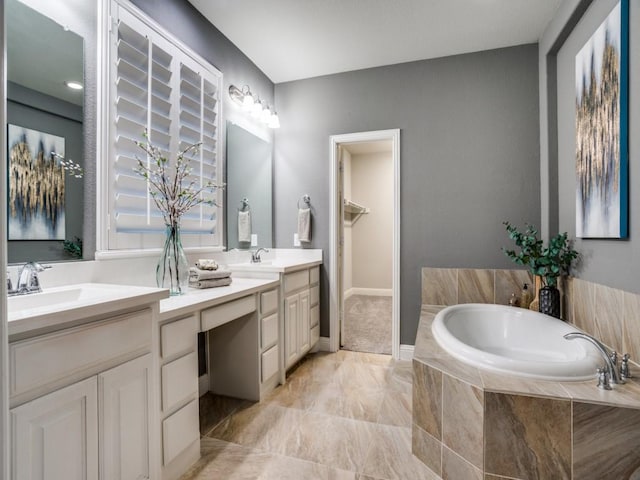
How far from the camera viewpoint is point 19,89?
139 cm

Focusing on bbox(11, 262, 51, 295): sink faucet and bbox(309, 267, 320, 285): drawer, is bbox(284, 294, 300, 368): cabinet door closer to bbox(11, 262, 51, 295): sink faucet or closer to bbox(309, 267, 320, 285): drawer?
bbox(309, 267, 320, 285): drawer

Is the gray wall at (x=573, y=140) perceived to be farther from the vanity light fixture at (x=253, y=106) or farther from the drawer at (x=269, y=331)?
the vanity light fixture at (x=253, y=106)

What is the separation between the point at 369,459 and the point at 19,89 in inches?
91.1

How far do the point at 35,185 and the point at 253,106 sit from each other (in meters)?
1.93

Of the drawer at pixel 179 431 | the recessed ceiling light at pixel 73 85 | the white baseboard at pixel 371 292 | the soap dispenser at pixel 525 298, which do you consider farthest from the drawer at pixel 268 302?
the white baseboard at pixel 371 292

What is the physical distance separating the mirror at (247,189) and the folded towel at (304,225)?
33 centimetres

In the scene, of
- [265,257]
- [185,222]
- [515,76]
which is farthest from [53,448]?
[515,76]

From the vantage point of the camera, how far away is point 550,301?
2336mm

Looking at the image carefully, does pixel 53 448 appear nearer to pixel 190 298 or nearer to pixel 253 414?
pixel 190 298

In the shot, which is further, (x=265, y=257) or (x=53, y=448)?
(x=265, y=257)

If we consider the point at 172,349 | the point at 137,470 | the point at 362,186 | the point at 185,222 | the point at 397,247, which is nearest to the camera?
the point at 137,470

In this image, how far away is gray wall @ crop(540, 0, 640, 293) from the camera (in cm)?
159

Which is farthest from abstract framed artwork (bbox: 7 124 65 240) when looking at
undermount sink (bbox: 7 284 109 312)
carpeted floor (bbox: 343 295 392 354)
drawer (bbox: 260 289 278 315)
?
carpeted floor (bbox: 343 295 392 354)

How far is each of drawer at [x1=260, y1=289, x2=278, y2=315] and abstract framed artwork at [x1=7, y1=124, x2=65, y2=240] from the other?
46.4 inches
